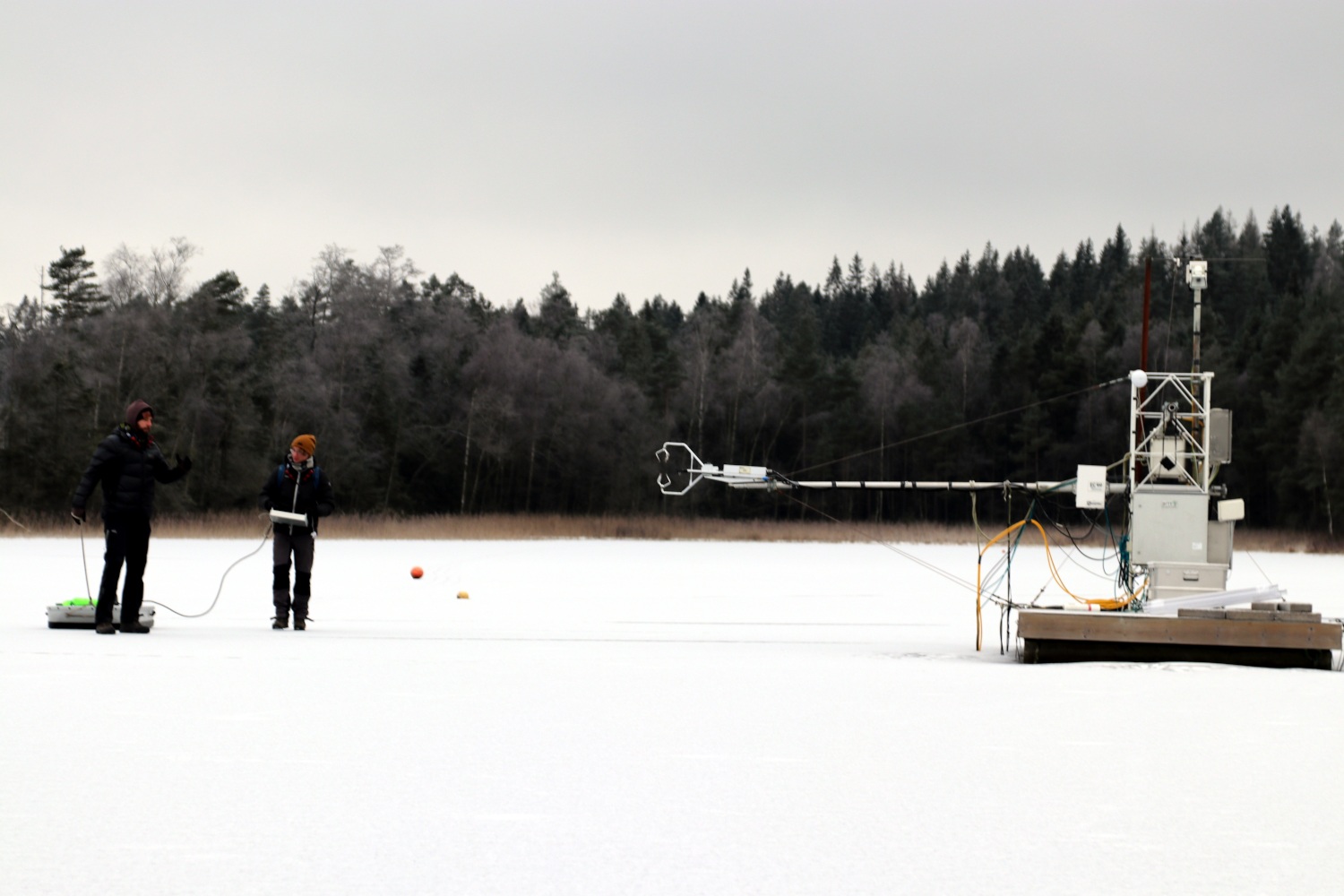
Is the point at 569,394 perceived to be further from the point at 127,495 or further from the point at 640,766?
the point at 640,766

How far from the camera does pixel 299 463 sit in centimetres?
1323

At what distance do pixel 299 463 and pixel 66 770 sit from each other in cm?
692

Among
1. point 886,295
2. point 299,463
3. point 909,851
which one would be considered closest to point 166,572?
point 299,463

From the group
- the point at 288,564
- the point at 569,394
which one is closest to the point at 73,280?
the point at 569,394

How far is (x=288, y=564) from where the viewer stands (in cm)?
1319

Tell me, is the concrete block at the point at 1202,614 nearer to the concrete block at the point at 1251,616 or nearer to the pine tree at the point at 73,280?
the concrete block at the point at 1251,616

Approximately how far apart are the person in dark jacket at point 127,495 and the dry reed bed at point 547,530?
26.0 metres

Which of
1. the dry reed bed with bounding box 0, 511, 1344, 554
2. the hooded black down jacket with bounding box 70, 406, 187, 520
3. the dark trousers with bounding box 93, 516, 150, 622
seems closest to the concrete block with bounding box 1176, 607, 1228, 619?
the hooded black down jacket with bounding box 70, 406, 187, 520

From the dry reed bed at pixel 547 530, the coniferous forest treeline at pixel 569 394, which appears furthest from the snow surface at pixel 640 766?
the coniferous forest treeline at pixel 569 394

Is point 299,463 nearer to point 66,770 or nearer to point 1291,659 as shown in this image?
point 66,770

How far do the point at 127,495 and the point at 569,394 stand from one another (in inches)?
2441

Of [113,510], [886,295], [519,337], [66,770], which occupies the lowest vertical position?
[66,770]

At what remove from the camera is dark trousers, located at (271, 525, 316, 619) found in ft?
42.5

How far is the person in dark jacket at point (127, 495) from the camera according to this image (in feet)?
38.8
